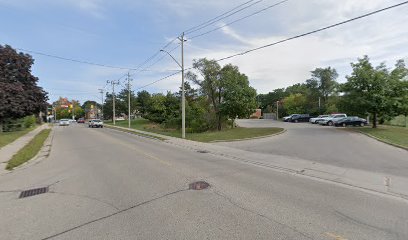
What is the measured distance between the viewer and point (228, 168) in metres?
10.3

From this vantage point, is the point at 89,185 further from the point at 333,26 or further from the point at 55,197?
the point at 333,26

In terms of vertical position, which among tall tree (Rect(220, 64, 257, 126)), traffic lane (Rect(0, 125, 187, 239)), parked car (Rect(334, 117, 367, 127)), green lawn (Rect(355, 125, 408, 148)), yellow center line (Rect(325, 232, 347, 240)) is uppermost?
tall tree (Rect(220, 64, 257, 126))

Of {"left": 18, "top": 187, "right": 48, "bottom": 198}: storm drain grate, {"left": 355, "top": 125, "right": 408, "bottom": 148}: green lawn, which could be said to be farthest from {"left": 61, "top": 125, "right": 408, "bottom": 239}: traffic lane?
{"left": 355, "top": 125, "right": 408, "bottom": 148}: green lawn

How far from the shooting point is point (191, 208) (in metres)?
5.66

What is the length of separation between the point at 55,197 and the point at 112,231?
10.0 ft

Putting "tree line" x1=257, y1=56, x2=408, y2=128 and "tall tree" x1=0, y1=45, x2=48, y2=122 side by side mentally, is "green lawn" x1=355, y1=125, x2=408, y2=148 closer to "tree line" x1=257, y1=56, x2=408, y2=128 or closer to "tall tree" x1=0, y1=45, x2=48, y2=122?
"tree line" x1=257, y1=56, x2=408, y2=128

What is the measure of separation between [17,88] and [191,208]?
28492mm

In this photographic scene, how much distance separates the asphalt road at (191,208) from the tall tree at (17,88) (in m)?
20.7

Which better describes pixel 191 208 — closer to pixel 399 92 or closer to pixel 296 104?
pixel 399 92

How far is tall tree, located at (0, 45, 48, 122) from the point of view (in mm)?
26016

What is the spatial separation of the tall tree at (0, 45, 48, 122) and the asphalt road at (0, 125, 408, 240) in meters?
20.7

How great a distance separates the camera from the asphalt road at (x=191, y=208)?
4.51m

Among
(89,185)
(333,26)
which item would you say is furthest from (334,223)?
(333,26)

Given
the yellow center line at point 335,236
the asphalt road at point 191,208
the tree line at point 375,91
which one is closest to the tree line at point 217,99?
the tree line at point 375,91
